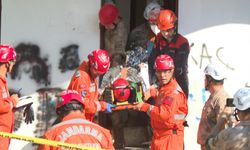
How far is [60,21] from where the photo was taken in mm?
9477

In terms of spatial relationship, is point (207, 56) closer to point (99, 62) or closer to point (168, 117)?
point (99, 62)

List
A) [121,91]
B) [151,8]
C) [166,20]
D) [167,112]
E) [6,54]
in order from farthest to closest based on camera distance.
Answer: [151,8]
[166,20]
[121,91]
[6,54]
[167,112]

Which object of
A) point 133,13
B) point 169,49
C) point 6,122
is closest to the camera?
point 6,122

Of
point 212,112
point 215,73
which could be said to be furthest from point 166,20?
point 212,112

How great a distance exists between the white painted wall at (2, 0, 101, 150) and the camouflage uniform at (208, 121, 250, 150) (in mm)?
4449

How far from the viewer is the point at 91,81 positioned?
7824mm

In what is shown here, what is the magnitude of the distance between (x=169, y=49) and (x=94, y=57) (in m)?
Answer: 1.84

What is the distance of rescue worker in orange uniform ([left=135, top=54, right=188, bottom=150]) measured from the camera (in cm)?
728

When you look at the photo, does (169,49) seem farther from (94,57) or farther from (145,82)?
(94,57)

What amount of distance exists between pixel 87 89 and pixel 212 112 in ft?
4.87

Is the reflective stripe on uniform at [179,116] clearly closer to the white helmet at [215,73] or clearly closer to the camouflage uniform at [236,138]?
the white helmet at [215,73]

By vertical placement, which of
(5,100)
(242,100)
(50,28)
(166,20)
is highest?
(166,20)

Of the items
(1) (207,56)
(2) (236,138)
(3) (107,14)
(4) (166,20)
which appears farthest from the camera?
(1) (207,56)

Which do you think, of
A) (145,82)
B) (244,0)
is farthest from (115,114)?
(244,0)
